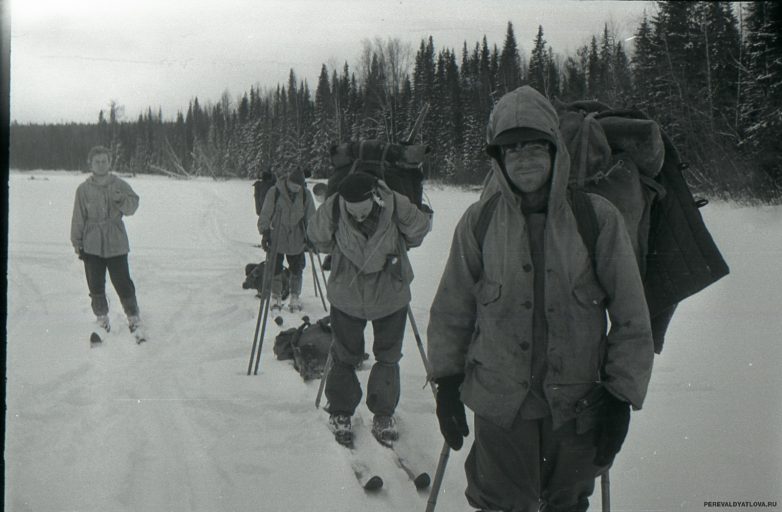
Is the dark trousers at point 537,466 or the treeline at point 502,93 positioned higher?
the treeline at point 502,93

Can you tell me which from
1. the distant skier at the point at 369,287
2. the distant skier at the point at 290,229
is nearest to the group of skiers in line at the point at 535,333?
the distant skier at the point at 369,287

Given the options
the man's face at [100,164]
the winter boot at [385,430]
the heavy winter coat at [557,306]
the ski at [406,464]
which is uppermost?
the man's face at [100,164]

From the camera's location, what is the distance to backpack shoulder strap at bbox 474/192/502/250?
1839 millimetres

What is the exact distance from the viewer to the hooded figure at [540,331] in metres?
1.67

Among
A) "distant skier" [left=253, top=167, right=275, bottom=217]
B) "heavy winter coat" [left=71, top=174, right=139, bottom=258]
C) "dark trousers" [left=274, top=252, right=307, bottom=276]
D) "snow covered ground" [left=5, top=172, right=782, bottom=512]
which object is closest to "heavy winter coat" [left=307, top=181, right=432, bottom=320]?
"snow covered ground" [left=5, top=172, right=782, bottom=512]

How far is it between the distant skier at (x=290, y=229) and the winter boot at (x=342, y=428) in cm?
331

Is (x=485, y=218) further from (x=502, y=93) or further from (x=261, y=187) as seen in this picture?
(x=261, y=187)

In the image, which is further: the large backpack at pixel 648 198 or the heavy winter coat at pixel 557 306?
the large backpack at pixel 648 198

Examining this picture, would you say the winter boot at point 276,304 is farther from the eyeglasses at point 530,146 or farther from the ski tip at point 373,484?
the eyeglasses at point 530,146

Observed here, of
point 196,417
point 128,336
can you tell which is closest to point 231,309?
point 128,336

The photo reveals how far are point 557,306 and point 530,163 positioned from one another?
0.48 meters

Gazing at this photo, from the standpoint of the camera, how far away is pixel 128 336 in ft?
14.3

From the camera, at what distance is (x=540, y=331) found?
68.3 inches

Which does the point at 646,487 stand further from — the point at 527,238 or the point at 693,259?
Result: the point at 527,238
